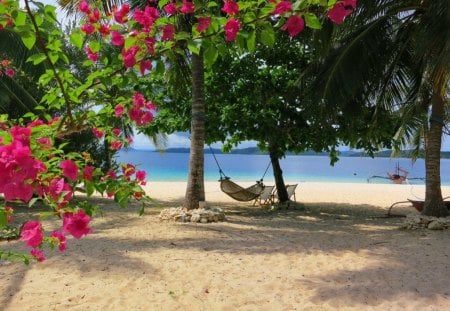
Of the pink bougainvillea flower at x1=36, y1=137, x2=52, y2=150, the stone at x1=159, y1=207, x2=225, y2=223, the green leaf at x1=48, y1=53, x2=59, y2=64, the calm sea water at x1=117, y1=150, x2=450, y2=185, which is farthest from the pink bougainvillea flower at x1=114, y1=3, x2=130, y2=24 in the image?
the calm sea water at x1=117, y1=150, x2=450, y2=185

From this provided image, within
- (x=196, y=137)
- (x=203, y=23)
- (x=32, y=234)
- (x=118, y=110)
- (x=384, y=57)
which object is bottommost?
(x=32, y=234)

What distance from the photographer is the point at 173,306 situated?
140 inches

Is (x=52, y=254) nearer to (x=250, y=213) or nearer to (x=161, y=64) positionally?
(x=161, y=64)

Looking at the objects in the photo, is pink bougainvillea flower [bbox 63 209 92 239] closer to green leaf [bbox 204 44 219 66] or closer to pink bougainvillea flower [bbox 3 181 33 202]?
pink bougainvillea flower [bbox 3 181 33 202]

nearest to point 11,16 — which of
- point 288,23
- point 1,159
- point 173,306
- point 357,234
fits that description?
point 1,159

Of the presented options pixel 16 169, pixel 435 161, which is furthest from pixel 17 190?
pixel 435 161

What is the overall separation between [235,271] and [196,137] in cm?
339

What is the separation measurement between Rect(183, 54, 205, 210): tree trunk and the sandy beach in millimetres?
883

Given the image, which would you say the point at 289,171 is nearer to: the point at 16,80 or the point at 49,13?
the point at 16,80

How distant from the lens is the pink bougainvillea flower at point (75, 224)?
4.95 feet

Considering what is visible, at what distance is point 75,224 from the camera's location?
1.52 metres

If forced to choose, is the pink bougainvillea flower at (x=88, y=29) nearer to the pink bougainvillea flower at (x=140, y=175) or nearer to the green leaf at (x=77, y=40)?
the green leaf at (x=77, y=40)

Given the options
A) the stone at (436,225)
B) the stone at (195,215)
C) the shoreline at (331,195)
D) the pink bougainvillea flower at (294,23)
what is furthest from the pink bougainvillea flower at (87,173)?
the shoreline at (331,195)

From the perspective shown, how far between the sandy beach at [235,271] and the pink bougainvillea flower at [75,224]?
217 centimetres
